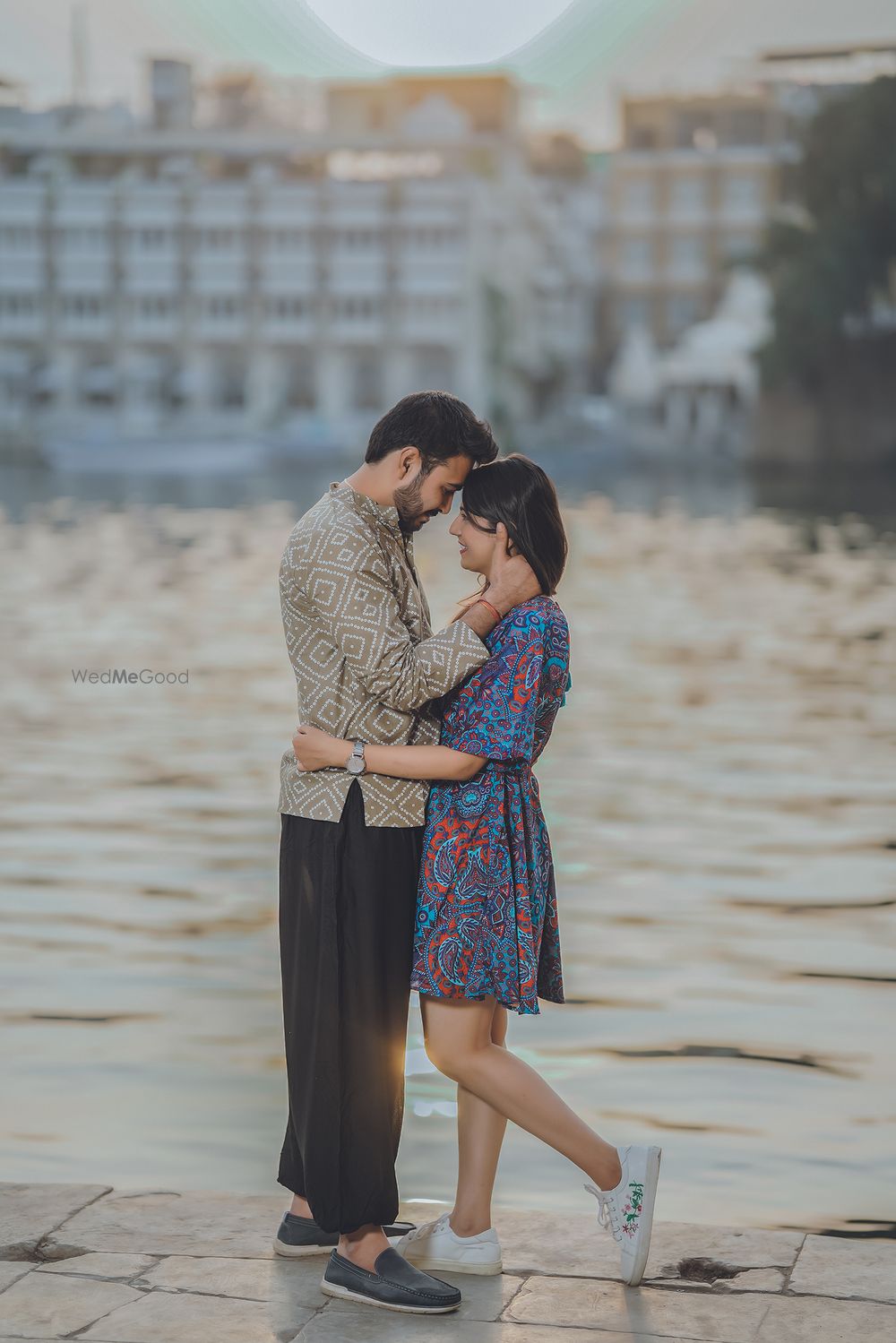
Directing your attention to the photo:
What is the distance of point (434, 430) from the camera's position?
298 centimetres

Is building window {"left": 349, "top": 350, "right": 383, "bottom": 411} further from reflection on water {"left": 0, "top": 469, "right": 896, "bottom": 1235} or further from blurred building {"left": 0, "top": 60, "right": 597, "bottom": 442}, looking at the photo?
reflection on water {"left": 0, "top": 469, "right": 896, "bottom": 1235}

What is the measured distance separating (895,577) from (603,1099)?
16132 millimetres

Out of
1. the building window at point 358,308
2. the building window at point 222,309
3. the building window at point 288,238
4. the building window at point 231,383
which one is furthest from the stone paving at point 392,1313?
the building window at point 222,309

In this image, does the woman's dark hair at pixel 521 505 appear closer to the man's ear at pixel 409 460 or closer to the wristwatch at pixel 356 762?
the man's ear at pixel 409 460

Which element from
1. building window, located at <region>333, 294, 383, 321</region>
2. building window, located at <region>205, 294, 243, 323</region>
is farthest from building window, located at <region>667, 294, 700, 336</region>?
building window, located at <region>205, 294, 243, 323</region>

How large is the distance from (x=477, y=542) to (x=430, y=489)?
120mm

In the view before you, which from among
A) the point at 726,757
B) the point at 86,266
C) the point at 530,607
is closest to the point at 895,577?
the point at 726,757

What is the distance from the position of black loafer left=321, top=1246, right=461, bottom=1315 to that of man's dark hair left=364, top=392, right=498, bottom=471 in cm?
120

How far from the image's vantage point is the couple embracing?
9.82ft

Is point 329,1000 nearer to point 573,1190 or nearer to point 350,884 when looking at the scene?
point 350,884

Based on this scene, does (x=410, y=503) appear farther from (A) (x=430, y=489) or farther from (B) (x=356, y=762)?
(B) (x=356, y=762)

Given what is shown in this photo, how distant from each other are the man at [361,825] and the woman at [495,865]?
0.04m

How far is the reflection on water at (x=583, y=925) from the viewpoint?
427 centimetres

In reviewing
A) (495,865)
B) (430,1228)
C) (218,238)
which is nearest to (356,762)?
(495,865)
